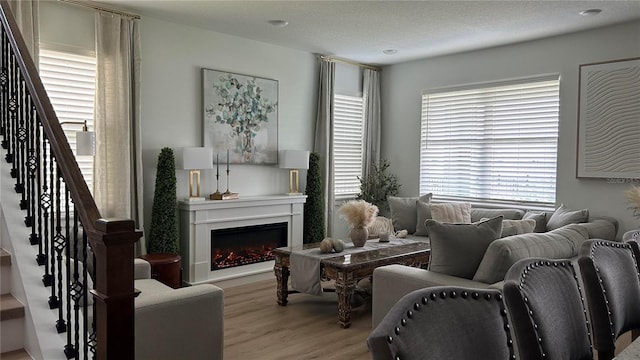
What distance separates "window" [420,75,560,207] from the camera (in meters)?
5.91

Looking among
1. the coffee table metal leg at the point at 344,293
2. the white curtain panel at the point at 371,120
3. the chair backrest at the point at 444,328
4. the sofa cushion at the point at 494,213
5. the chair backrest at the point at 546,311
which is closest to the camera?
the chair backrest at the point at 444,328

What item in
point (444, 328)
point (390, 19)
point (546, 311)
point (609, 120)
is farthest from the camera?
point (609, 120)

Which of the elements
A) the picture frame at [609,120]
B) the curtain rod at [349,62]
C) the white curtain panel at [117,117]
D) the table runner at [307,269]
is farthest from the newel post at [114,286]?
the curtain rod at [349,62]

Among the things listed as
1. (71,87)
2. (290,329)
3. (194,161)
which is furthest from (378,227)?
(71,87)

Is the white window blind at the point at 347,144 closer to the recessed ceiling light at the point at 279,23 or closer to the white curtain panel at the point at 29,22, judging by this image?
the recessed ceiling light at the point at 279,23

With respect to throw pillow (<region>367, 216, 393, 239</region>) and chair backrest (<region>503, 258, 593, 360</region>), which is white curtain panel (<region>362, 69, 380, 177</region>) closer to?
throw pillow (<region>367, 216, 393, 239</region>)

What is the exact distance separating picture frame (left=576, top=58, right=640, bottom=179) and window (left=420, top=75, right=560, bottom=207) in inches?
13.5

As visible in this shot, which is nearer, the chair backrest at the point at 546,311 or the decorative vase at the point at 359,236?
the chair backrest at the point at 546,311

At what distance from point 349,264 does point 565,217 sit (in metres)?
2.55

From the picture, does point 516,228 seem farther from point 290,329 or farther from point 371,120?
point 371,120

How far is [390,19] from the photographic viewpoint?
5082mm

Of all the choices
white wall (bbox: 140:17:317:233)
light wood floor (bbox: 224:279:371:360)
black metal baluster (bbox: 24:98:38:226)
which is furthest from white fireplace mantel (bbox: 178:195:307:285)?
black metal baluster (bbox: 24:98:38:226)

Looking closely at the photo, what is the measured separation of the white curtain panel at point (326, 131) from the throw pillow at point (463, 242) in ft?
11.7

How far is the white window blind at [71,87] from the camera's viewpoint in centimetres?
451
